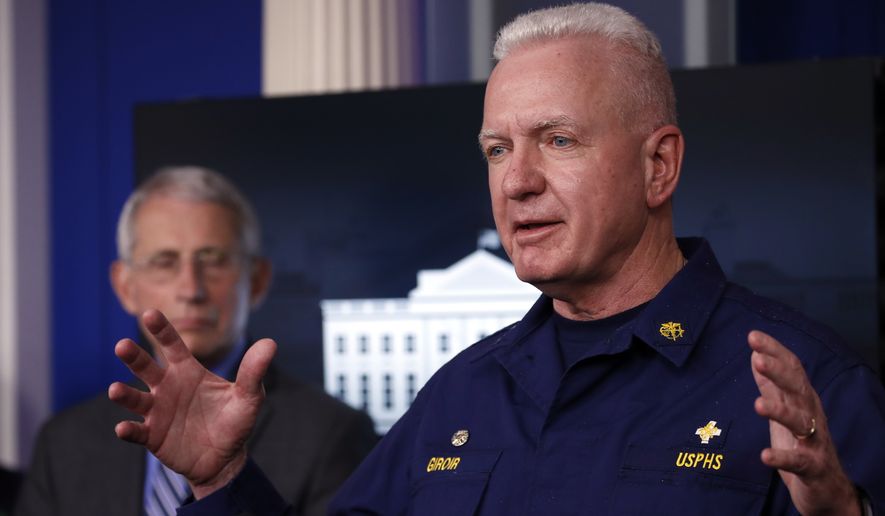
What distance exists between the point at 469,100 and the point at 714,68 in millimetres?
623

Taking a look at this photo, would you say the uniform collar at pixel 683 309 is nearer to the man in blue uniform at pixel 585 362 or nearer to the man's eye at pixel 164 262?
the man in blue uniform at pixel 585 362

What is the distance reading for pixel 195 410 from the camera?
6.21 feet

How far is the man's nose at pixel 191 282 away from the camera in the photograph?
318 centimetres

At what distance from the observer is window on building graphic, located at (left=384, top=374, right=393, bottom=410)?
3.30 metres

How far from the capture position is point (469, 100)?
126 inches

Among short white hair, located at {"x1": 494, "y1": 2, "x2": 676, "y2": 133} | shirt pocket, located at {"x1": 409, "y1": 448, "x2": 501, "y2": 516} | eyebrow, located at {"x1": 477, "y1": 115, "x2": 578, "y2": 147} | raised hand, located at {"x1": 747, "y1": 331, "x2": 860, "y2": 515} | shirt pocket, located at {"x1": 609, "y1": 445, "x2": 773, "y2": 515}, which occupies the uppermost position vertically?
short white hair, located at {"x1": 494, "y1": 2, "x2": 676, "y2": 133}

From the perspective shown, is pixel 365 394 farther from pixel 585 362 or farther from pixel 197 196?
pixel 585 362

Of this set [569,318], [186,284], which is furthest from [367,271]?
[569,318]

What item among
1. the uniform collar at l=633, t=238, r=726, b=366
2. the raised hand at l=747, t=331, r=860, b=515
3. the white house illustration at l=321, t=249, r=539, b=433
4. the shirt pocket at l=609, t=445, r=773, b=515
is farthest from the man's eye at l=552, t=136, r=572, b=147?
the white house illustration at l=321, t=249, r=539, b=433

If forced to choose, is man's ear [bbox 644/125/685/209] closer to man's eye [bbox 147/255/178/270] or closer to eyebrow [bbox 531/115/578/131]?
eyebrow [bbox 531/115/578/131]

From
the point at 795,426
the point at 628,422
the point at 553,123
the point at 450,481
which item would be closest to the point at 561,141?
the point at 553,123

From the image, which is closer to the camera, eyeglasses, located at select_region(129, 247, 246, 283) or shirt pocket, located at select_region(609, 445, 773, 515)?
shirt pocket, located at select_region(609, 445, 773, 515)

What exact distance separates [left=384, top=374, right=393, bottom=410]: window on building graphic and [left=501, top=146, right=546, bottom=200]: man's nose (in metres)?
1.46

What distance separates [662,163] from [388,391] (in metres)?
1.47
